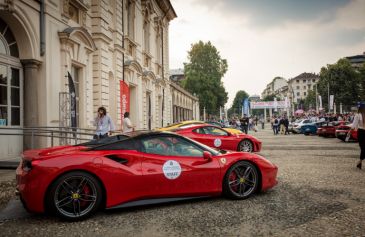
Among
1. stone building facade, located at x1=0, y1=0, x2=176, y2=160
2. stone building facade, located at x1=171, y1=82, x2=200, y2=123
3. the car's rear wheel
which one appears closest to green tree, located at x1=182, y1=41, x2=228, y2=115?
stone building facade, located at x1=171, y1=82, x2=200, y2=123

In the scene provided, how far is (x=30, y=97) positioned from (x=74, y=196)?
6.72 metres

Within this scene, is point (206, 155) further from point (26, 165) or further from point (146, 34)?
point (146, 34)

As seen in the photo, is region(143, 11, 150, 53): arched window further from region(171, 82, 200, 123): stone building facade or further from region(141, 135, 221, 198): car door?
region(141, 135, 221, 198): car door

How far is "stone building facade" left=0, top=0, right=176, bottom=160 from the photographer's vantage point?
9.20 meters

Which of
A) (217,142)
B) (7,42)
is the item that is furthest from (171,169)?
(7,42)

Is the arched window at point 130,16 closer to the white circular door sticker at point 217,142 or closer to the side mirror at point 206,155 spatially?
the white circular door sticker at point 217,142

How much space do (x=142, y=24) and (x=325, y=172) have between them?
16924 mm

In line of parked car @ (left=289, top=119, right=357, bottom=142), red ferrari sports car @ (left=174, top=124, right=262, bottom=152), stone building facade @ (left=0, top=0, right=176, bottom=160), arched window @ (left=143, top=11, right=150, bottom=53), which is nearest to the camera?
stone building facade @ (left=0, top=0, right=176, bottom=160)

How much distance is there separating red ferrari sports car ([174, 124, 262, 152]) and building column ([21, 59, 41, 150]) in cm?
462

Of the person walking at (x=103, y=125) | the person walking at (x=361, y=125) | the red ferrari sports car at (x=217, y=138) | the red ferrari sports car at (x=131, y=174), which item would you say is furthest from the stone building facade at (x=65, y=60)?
the person walking at (x=361, y=125)

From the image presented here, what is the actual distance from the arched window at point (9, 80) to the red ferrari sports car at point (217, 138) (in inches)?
202

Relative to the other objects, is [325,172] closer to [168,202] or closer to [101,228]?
[168,202]

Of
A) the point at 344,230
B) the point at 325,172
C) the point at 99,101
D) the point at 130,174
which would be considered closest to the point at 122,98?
the point at 99,101

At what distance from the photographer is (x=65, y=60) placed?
1098 cm
